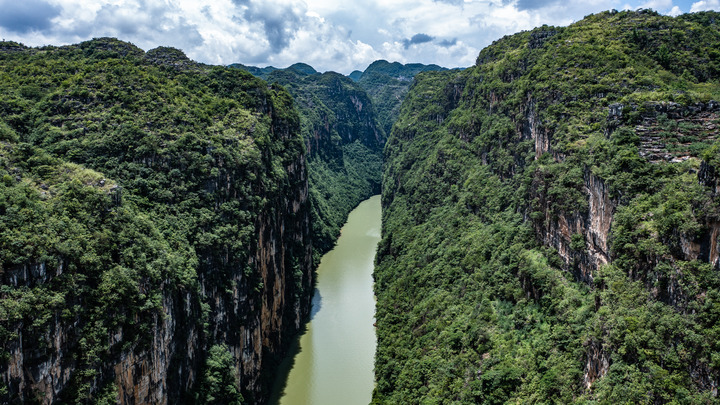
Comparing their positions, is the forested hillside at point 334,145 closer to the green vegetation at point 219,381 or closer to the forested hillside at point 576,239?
the forested hillside at point 576,239

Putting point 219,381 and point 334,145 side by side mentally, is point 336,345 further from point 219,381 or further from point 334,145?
point 334,145

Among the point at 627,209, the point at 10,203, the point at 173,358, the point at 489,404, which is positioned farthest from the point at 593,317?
the point at 10,203

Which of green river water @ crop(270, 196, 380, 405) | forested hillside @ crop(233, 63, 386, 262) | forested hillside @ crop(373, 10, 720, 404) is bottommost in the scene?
green river water @ crop(270, 196, 380, 405)

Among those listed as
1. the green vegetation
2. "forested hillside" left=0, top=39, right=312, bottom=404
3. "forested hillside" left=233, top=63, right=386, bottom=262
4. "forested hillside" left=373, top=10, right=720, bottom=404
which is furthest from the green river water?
the green vegetation

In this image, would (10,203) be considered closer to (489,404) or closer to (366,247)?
(489,404)

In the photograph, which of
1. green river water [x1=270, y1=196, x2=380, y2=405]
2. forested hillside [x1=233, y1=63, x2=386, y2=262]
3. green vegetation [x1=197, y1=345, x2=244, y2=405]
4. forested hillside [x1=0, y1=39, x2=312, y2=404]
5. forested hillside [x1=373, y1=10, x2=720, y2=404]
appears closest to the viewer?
forested hillside [x1=373, y1=10, x2=720, y2=404]

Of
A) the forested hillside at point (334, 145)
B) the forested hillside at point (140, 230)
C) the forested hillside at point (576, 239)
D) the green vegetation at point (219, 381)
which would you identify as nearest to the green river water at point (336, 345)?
the forested hillside at point (140, 230)

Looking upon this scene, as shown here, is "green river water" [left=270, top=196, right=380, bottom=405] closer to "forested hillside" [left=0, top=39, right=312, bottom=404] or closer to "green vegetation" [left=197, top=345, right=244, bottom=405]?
"forested hillside" [left=0, top=39, right=312, bottom=404]
